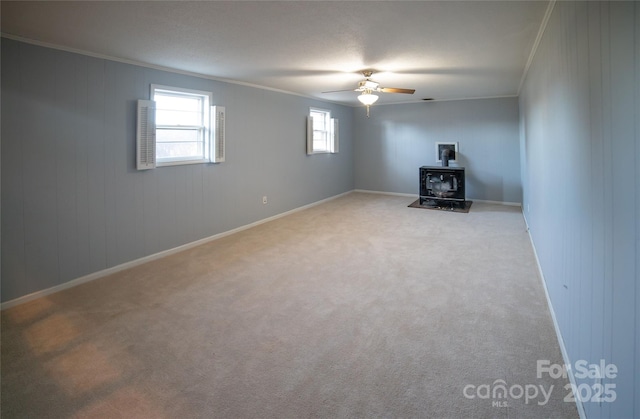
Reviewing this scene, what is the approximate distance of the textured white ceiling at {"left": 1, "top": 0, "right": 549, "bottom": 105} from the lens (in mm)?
2441

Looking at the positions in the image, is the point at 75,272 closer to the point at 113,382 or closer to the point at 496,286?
the point at 113,382

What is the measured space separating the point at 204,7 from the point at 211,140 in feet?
8.52

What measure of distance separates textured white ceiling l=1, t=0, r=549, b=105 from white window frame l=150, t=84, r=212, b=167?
0.30 meters

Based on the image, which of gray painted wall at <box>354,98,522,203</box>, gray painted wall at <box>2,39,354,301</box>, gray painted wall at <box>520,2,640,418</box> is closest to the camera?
gray painted wall at <box>520,2,640,418</box>

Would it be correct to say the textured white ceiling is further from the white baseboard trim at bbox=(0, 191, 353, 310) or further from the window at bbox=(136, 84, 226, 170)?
the white baseboard trim at bbox=(0, 191, 353, 310)

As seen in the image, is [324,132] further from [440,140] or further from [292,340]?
[292,340]

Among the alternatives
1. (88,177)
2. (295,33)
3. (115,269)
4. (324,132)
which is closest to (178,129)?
(88,177)

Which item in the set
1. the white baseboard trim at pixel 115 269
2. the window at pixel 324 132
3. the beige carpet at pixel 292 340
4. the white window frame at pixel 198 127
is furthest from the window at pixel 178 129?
the window at pixel 324 132

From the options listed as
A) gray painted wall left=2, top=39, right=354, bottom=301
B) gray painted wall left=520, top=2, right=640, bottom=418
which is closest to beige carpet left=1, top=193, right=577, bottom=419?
gray painted wall left=2, top=39, right=354, bottom=301

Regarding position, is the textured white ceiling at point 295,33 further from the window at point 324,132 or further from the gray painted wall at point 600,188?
the window at point 324,132

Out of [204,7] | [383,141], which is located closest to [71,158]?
[204,7]

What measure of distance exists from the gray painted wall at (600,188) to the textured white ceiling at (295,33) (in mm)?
854

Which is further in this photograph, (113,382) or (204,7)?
(204,7)

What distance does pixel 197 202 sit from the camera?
15.8 ft
